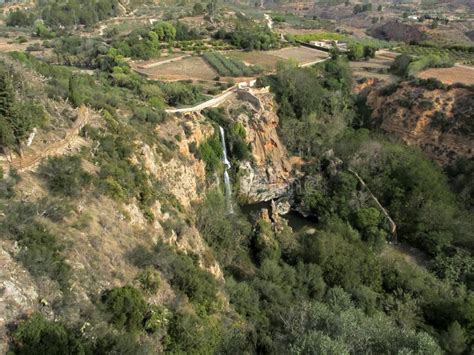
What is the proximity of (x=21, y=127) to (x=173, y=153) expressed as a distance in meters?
13.8

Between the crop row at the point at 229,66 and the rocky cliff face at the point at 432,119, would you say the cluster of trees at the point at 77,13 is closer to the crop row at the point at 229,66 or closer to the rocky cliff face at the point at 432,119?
the crop row at the point at 229,66

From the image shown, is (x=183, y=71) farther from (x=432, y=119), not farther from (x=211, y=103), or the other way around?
(x=432, y=119)

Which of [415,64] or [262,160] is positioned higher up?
[415,64]

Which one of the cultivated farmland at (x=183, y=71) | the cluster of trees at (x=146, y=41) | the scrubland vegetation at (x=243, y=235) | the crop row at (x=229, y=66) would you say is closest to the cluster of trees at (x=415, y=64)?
the scrubland vegetation at (x=243, y=235)

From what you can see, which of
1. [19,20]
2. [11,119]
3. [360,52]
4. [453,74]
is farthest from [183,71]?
[19,20]

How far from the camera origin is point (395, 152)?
144 feet

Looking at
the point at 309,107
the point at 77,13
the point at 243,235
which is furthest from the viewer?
the point at 77,13

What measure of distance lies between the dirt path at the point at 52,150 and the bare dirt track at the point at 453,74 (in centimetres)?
4644

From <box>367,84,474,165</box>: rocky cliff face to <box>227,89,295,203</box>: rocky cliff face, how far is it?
1458 centimetres

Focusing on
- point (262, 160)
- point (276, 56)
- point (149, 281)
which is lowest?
point (262, 160)

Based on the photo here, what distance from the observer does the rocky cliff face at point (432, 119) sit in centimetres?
4622

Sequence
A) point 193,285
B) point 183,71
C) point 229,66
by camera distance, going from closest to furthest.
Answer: point 193,285
point 183,71
point 229,66

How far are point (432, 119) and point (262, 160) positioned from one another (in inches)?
809

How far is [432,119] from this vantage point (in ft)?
159
